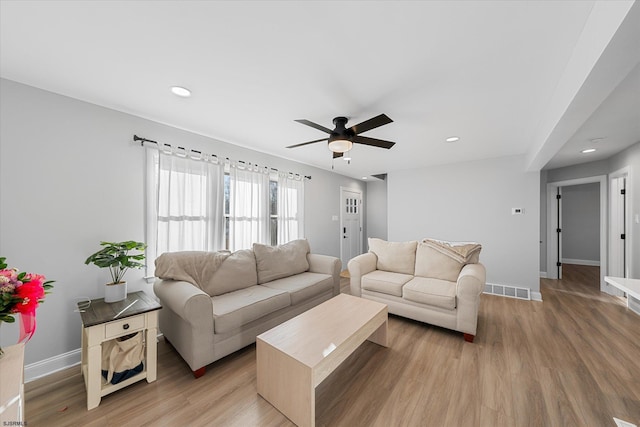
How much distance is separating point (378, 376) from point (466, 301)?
1.25 metres

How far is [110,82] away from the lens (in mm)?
1843

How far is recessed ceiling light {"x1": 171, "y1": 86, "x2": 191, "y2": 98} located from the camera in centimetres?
192

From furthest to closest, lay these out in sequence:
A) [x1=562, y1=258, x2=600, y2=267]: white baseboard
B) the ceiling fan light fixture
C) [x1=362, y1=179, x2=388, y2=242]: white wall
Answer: [x1=362, y1=179, x2=388, y2=242]: white wall
[x1=562, y1=258, x2=600, y2=267]: white baseboard
the ceiling fan light fixture

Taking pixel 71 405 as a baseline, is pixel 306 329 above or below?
above

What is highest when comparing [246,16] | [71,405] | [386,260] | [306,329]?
[246,16]

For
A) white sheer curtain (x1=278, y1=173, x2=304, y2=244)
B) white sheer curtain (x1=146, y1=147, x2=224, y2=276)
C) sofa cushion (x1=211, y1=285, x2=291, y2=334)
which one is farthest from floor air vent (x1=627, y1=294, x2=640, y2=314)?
white sheer curtain (x1=146, y1=147, x2=224, y2=276)

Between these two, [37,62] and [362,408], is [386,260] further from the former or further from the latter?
[37,62]

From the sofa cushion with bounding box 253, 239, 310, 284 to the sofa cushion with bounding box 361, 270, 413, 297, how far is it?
0.97m

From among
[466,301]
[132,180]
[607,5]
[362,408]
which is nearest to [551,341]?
[466,301]

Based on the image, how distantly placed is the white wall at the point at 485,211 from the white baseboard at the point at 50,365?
16.2 ft

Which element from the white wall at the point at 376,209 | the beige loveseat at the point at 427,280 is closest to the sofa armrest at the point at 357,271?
the beige loveseat at the point at 427,280

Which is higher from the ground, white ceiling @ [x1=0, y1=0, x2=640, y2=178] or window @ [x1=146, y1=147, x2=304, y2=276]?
white ceiling @ [x1=0, y1=0, x2=640, y2=178]

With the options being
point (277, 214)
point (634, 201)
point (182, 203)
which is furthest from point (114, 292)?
point (634, 201)

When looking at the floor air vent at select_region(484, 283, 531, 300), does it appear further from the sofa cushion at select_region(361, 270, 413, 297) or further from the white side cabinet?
the white side cabinet
